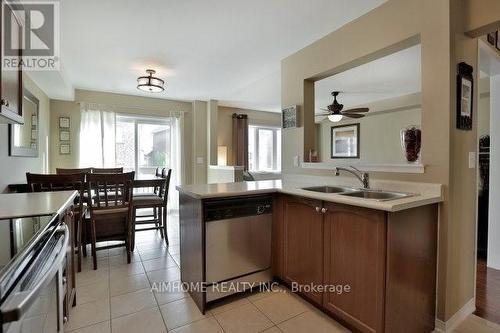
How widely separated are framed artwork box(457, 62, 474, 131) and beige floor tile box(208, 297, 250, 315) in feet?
6.45

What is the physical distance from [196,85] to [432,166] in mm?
3494

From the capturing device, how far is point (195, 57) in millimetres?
3055

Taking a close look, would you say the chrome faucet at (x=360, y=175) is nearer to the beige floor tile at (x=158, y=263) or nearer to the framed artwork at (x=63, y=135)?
the beige floor tile at (x=158, y=263)

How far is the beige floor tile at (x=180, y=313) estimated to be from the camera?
1.73 m

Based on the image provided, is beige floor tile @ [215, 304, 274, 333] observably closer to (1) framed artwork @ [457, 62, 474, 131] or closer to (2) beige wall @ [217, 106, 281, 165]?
(1) framed artwork @ [457, 62, 474, 131]

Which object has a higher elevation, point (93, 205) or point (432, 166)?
point (432, 166)

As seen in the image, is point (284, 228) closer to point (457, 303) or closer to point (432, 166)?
point (432, 166)

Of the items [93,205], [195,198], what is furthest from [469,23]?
[93,205]

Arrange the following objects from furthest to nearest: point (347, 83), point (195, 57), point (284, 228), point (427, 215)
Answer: point (347, 83), point (195, 57), point (284, 228), point (427, 215)

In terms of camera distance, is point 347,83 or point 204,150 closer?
point 347,83

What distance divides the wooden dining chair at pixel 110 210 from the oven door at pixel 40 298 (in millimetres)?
1395

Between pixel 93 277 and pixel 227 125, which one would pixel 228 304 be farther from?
pixel 227 125

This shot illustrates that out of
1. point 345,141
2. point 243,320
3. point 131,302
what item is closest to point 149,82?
point 131,302

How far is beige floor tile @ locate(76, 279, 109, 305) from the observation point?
1.99 metres
